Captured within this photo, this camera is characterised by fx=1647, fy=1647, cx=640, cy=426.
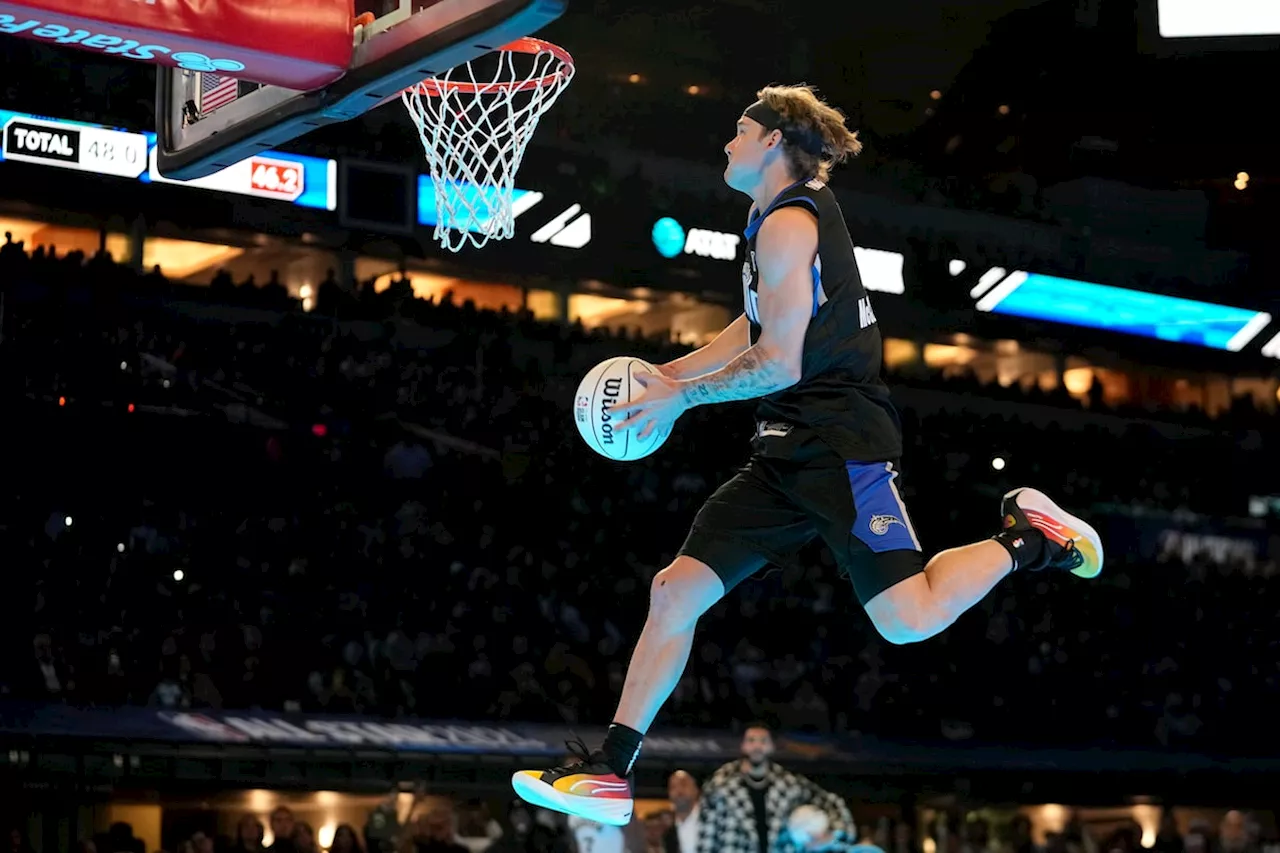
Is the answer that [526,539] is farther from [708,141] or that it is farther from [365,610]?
[708,141]

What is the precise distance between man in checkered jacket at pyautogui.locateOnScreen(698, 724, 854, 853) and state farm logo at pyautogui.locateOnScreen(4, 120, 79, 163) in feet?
46.5

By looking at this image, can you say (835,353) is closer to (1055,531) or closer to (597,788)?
(1055,531)

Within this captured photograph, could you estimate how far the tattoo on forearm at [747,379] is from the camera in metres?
5.80

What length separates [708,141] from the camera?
26359 millimetres

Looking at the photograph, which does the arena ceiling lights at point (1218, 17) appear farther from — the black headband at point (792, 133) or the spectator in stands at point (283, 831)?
the spectator in stands at point (283, 831)

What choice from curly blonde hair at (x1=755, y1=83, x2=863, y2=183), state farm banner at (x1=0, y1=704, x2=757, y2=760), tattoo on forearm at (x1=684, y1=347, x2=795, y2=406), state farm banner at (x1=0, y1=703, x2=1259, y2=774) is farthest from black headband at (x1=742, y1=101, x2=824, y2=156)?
state farm banner at (x1=0, y1=703, x2=1259, y2=774)

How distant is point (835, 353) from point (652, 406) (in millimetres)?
702

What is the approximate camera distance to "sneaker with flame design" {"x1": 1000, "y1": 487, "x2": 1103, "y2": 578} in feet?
21.3

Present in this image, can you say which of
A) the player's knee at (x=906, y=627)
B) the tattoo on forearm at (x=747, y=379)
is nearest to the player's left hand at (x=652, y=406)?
the tattoo on forearm at (x=747, y=379)

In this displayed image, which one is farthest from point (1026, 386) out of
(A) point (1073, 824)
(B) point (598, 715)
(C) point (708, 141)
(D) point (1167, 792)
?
(B) point (598, 715)

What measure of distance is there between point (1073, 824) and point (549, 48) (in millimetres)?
13950

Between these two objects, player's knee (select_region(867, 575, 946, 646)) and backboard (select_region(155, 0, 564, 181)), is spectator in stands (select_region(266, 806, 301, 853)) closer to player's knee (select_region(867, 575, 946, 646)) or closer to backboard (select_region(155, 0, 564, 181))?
backboard (select_region(155, 0, 564, 181))

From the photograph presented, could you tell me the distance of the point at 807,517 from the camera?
611 cm

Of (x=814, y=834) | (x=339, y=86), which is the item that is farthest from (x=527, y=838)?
(x=339, y=86)
